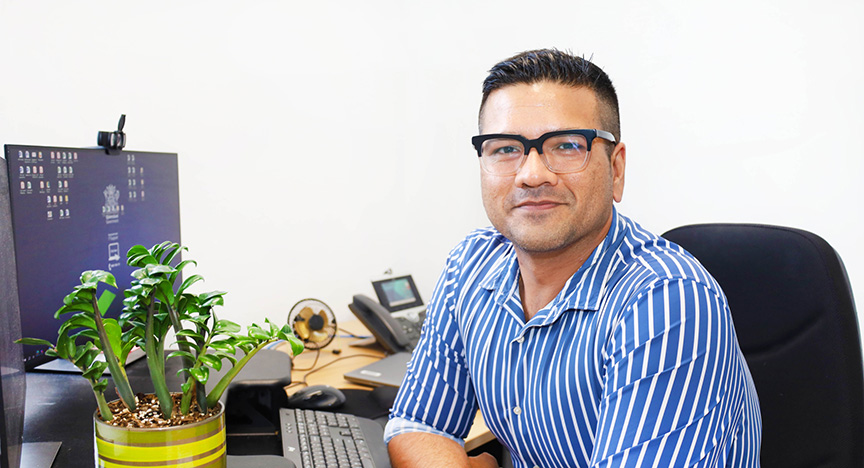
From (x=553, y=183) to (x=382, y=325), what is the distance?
0.91 metres

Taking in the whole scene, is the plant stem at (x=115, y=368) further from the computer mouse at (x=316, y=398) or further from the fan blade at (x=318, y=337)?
the fan blade at (x=318, y=337)

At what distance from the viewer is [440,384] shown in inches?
49.6

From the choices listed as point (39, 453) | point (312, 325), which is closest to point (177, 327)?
point (39, 453)

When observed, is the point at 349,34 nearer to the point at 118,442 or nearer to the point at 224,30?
the point at 224,30

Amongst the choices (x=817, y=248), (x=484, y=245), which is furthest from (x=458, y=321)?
(x=817, y=248)

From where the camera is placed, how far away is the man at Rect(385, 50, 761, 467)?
89 cm

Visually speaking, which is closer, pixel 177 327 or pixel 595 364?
pixel 177 327

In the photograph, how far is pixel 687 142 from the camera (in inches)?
67.2

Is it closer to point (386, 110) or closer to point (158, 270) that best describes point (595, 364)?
point (158, 270)

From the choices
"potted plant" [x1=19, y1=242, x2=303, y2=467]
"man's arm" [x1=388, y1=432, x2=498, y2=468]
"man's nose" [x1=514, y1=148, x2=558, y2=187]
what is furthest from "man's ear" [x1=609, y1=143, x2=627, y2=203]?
"potted plant" [x1=19, y1=242, x2=303, y2=467]

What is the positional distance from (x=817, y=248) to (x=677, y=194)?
73 cm

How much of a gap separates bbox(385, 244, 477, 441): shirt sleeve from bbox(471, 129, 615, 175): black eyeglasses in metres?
0.33

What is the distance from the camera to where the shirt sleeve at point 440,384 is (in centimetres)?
124

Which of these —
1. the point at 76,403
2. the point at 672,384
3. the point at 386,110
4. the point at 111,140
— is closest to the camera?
the point at 672,384
